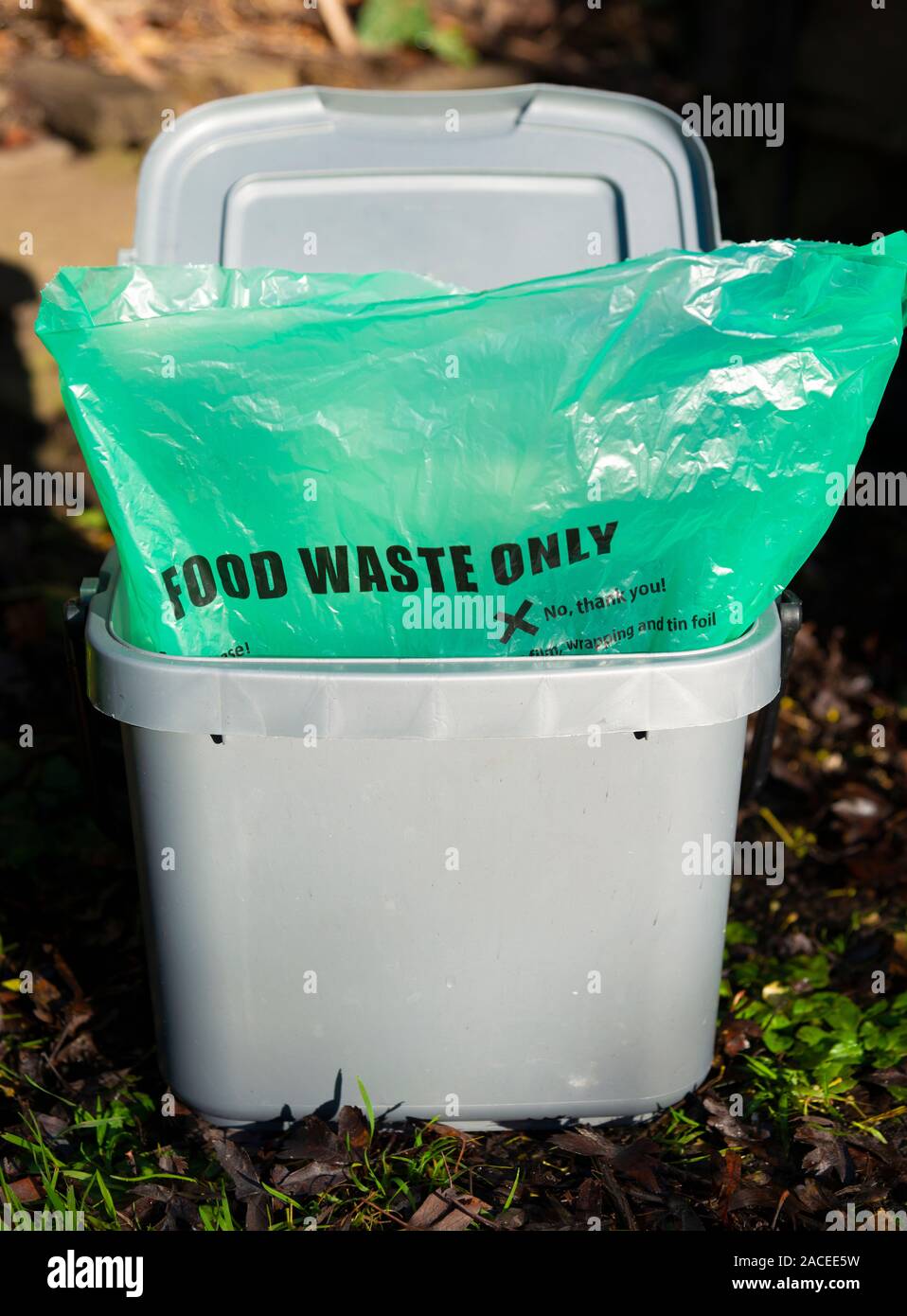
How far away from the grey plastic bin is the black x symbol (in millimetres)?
76

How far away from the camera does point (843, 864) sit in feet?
7.88

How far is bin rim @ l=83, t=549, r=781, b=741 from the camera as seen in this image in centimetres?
140

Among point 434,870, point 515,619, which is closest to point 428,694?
point 515,619

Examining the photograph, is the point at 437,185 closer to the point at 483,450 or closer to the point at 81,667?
the point at 483,450

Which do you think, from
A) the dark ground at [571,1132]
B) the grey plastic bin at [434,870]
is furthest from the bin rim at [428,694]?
the dark ground at [571,1132]

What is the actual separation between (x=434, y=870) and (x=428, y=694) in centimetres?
27

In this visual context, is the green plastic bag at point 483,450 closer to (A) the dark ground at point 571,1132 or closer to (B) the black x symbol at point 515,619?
(B) the black x symbol at point 515,619

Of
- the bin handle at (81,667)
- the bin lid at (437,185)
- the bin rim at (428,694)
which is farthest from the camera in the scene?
the bin lid at (437,185)

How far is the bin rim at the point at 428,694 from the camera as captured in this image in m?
1.40

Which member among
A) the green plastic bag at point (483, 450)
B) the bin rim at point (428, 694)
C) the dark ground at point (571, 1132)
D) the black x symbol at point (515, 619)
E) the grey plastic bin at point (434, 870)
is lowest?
the dark ground at point (571, 1132)

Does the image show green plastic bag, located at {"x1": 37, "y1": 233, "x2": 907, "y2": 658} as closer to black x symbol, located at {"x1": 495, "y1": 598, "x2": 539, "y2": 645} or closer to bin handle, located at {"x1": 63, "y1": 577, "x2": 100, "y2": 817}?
black x symbol, located at {"x1": 495, "y1": 598, "x2": 539, "y2": 645}

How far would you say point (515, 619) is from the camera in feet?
4.85

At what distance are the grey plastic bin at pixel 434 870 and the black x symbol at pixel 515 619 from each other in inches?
3.0

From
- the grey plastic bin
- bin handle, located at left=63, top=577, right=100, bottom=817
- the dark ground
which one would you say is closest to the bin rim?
the grey plastic bin
